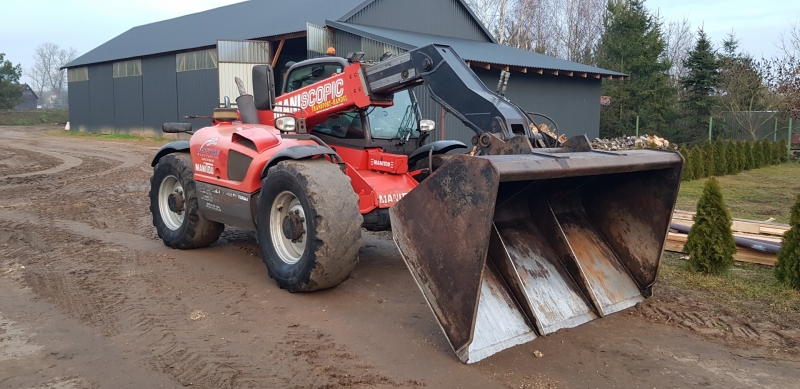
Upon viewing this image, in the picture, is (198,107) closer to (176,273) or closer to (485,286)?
(176,273)

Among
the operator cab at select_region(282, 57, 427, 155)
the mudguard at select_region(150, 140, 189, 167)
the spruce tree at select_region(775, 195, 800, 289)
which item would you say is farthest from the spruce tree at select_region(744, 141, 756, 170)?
the mudguard at select_region(150, 140, 189, 167)

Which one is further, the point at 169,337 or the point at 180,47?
the point at 180,47

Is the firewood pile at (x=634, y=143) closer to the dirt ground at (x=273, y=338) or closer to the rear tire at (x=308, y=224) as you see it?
the dirt ground at (x=273, y=338)

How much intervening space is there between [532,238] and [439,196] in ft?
4.55

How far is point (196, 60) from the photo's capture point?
2500 centimetres

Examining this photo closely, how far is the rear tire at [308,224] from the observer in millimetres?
5090

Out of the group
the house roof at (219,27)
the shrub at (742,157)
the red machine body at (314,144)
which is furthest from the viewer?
the house roof at (219,27)

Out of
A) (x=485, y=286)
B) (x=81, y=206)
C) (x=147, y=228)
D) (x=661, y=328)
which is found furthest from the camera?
(x=81, y=206)

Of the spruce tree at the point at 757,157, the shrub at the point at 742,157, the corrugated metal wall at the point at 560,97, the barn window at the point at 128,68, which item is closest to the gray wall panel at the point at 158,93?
the barn window at the point at 128,68

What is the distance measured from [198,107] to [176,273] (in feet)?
65.9

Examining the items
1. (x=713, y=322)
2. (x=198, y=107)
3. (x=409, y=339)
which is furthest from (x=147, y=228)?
(x=198, y=107)

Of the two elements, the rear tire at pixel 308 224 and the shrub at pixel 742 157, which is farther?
the shrub at pixel 742 157

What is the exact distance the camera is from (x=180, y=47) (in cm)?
2567

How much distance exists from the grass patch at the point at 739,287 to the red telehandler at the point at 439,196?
81 cm
